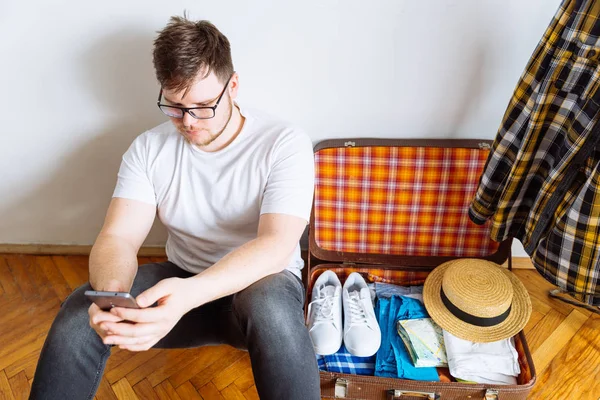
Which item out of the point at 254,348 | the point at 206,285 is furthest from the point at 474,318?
the point at 206,285

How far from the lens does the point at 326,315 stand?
1.46 meters

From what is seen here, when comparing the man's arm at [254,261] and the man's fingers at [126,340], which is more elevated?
the man's arm at [254,261]

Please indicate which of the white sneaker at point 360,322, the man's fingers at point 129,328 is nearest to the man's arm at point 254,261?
the man's fingers at point 129,328

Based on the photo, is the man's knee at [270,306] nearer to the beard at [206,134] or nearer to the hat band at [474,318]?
the beard at [206,134]

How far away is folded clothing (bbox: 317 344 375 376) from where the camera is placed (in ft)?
4.65

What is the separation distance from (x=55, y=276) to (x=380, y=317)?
1246 millimetres

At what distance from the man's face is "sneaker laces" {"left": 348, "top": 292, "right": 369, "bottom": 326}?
0.67 meters

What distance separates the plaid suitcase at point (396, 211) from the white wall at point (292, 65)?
8 centimetres

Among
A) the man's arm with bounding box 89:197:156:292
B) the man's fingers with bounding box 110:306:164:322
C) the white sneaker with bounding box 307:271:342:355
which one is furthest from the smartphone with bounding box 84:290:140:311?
the white sneaker with bounding box 307:271:342:355

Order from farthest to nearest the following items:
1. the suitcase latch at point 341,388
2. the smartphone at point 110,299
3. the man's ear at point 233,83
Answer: the suitcase latch at point 341,388 < the man's ear at point 233,83 < the smartphone at point 110,299

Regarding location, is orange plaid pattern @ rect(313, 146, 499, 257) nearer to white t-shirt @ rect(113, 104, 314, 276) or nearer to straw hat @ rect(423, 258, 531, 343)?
straw hat @ rect(423, 258, 531, 343)

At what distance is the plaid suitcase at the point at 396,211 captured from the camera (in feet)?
4.98

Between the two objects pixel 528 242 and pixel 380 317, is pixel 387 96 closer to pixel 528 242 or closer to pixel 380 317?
pixel 528 242

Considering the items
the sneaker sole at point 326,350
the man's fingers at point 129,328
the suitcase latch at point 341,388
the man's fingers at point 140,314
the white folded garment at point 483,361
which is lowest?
the suitcase latch at point 341,388
